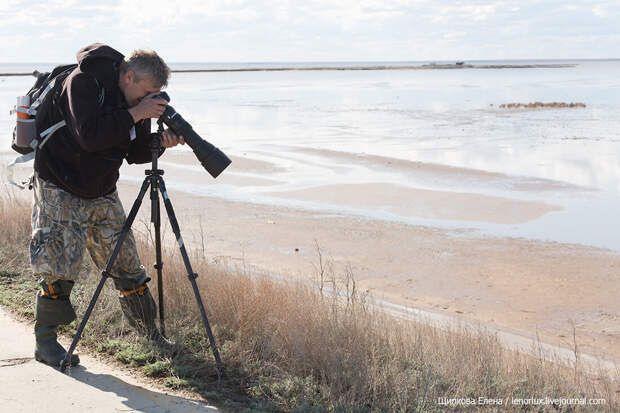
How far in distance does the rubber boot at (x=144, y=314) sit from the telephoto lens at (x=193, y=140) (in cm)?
102

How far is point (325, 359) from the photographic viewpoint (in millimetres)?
4379

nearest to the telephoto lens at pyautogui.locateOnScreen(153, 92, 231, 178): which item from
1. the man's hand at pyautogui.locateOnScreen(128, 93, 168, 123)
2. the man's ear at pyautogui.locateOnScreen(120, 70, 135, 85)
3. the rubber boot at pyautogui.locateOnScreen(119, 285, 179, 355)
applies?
the man's hand at pyautogui.locateOnScreen(128, 93, 168, 123)

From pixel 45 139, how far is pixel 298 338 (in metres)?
2.03

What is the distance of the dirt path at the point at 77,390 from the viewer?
12.8 feet

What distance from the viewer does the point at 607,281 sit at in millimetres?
9188

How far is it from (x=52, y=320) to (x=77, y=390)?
0.53 metres

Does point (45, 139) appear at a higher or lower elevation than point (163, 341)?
higher

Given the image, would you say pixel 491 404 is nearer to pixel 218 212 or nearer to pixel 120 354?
pixel 120 354

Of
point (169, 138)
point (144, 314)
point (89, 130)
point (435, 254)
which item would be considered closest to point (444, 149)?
point (435, 254)

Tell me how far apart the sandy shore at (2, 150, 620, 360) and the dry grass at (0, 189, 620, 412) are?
1.57 m

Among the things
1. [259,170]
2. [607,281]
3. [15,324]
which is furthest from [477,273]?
[259,170]

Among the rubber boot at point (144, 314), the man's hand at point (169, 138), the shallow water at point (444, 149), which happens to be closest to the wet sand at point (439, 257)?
the shallow water at point (444, 149)

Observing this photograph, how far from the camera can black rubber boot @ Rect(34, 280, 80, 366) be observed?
4359 mm

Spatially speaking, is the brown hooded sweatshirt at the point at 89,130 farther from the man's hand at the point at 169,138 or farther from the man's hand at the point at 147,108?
the man's hand at the point at 169,138
